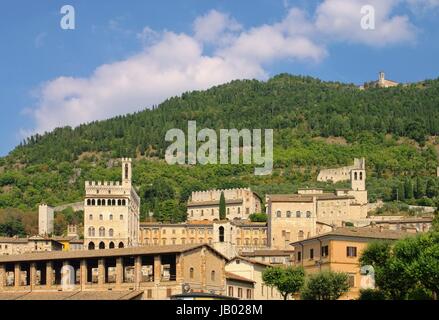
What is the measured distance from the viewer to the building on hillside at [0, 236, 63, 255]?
128 m

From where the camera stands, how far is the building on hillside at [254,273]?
7511 cm

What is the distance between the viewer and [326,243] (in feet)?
227

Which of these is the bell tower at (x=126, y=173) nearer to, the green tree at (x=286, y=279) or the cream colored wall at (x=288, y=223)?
the cream colored wall at (x=288, y=223)

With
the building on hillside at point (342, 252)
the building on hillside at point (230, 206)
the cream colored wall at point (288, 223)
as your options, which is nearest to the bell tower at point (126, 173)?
the cream colored wall at point (288, 223)

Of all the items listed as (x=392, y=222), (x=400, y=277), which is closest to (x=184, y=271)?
(x=400, y=277)

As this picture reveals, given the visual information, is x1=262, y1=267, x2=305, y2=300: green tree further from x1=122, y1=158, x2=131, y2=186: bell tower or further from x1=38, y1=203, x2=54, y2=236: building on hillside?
x1=38, y1=203, x2=54, y2=236: building on hillside

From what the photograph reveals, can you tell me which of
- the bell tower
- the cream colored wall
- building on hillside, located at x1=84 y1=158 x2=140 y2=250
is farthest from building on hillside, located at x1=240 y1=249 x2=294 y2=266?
the bell tower

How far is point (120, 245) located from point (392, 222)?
33.0 m

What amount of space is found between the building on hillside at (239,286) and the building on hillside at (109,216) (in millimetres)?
51943

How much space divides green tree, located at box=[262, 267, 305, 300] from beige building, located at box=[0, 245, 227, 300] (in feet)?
11.4

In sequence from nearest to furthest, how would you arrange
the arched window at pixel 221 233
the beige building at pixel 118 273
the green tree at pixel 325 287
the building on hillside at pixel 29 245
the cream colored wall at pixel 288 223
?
the green tree at pixel 325 287 → the beige building at pixel 118 273 → the arched window at pixel 221 233 → the cream colored wall at pixel 288 223 → the building on hillside at pixel 29 245

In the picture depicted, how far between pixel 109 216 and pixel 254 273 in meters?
51.9
